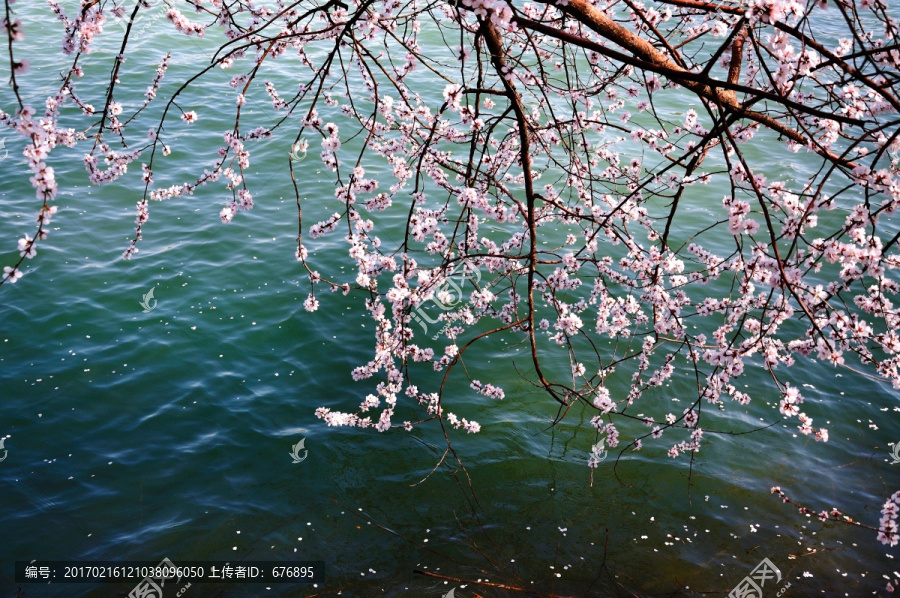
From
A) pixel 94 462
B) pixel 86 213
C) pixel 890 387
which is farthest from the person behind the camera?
pixel 86 213

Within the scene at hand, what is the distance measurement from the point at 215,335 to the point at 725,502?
5.95 metres

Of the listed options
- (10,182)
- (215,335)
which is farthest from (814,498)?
(10,182)

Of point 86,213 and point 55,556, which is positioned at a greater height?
point 86,213

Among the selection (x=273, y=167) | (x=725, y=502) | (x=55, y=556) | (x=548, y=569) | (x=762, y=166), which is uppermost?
(x=762, y=166)

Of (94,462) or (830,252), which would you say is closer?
(830,252)

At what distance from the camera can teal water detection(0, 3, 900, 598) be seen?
5539 mm

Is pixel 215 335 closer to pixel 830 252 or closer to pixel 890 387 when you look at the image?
pixel 830 252

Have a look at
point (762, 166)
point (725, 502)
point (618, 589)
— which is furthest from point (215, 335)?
point (762, 166)

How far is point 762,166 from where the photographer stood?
11.9 m

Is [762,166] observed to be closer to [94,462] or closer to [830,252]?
[830,252]

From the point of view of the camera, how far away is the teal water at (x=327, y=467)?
5539 millimetres

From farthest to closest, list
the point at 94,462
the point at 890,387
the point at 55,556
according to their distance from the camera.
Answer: the point at 890,387
the point at 94,462
the point at 55,556

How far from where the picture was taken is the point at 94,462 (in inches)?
245

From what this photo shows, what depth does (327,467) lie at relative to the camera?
6.39 m
